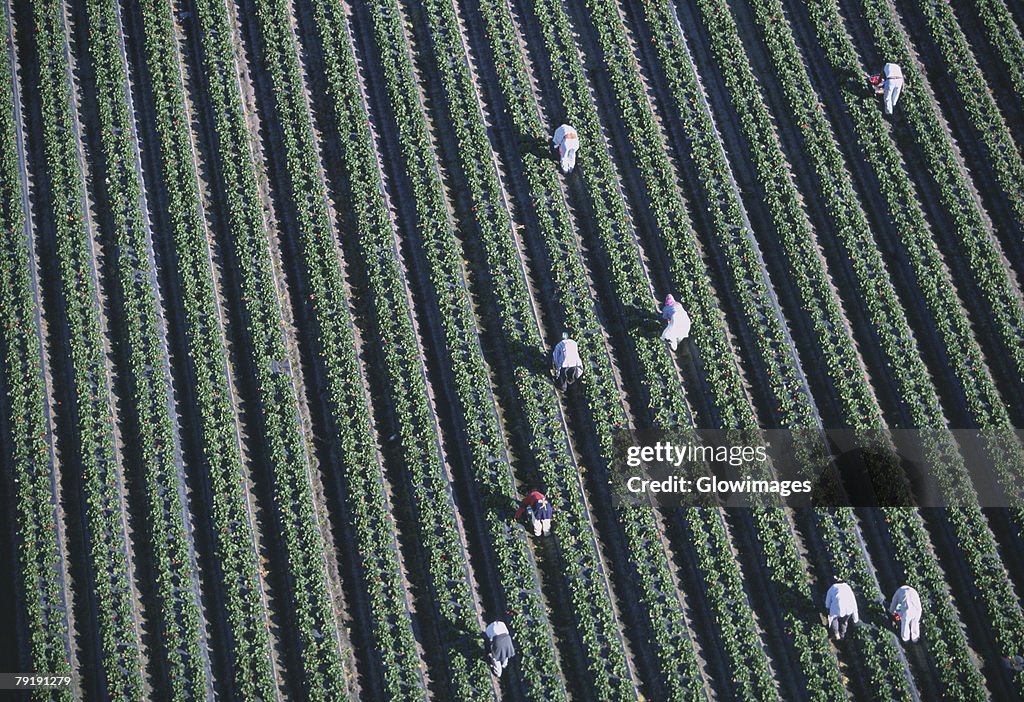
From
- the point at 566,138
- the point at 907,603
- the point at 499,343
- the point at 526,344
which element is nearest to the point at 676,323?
the point at 526,344

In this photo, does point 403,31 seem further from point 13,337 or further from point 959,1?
point 959,1

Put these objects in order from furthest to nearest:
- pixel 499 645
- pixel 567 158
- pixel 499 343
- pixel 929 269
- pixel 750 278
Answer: pixel 567 158, pixel 750 278, pixel 929 269, pixel 499 343, pixel 499 645

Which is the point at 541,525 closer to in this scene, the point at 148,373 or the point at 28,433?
the point at 148,373

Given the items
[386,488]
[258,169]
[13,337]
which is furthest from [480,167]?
[13,337]

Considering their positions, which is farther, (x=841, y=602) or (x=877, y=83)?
(x=877, y=83)

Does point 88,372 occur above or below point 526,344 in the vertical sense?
above

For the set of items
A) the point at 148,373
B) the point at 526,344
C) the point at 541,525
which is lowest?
the point at 541,525

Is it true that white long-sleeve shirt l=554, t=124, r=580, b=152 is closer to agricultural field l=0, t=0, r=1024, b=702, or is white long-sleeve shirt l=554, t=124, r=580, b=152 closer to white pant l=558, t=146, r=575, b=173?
white pant l=558, t=146, r=575, b=173

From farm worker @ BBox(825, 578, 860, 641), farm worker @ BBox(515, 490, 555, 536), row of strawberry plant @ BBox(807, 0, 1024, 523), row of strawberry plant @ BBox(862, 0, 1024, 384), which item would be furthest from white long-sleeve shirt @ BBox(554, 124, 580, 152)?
farm worker @ BBox(825, 578, 860, 641)
